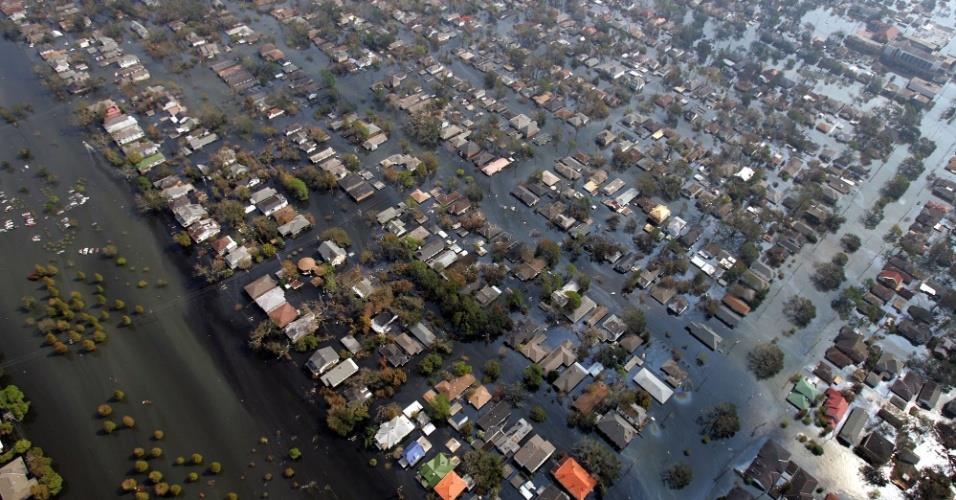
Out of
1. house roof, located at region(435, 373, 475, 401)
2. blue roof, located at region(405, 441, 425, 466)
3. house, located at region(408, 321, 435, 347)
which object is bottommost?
blue roof, located at region(405, 441, 425, 466)

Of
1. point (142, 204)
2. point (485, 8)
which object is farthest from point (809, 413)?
point (485, 8)

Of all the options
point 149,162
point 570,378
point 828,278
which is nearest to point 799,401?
point 828,278

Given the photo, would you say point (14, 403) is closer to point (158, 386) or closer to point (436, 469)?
point (158, 386)

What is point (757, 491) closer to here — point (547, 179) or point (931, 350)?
point (931, 350)

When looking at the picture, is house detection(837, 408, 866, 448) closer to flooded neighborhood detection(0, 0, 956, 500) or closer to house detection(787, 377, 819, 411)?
flooded neighborhood detection(0, 0, 956, 500)

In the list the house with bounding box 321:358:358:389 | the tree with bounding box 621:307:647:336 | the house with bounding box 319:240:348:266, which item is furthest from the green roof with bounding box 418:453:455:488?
the house with bounding box 319:240:348:266

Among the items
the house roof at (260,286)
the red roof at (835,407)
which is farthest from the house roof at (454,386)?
the red roof at (835,407)
